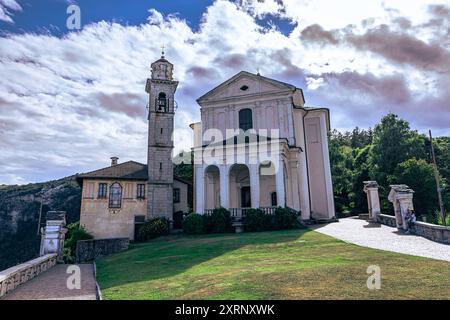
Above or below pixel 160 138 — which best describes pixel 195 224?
Result: below

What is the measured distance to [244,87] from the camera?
30.2 metres

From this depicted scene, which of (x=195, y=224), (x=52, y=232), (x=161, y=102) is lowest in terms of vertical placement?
(x=52, y=232)

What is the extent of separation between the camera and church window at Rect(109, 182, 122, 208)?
2982 centimetres

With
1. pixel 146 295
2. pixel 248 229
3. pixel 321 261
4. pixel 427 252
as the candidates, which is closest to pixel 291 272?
pixel 321 261

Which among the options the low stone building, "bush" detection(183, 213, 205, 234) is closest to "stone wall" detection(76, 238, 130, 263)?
"bush" detection(183, 213, 205, 234)

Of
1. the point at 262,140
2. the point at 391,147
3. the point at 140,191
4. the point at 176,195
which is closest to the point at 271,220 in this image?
the point at 262,140

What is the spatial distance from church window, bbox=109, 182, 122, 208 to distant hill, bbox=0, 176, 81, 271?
2971 centimetres

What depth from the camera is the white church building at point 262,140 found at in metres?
25.2

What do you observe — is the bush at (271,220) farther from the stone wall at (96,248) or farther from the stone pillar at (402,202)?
the stone wall at (96,248)

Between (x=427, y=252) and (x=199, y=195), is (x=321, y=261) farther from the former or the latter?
(x=199, y=195)

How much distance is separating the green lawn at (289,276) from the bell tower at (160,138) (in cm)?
1731

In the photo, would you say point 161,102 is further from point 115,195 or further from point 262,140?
point 262,140

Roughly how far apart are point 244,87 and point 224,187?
425 inches

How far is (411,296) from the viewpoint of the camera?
565 centimetres
